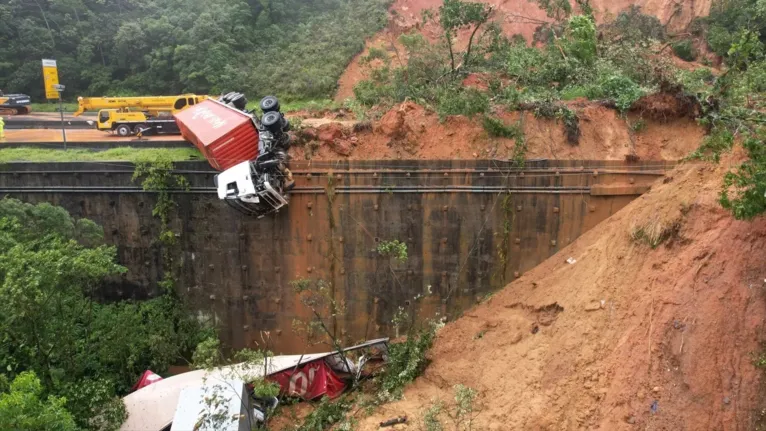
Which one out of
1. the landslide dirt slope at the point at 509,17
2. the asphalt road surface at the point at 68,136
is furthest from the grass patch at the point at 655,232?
the landslide dirt slope at the point at 509,17

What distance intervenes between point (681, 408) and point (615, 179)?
18.3ft

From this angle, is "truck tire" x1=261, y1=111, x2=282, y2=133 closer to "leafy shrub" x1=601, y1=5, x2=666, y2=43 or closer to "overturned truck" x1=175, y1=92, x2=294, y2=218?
"overturned truck" x1=175, y1=92, x2=294, y2=218

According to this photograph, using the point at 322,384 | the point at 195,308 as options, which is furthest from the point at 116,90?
the point at 322,384

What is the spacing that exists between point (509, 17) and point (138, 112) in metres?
18.8

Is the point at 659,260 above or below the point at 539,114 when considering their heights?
below

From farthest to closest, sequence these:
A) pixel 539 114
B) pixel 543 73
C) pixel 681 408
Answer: pixel 543 73 < pixel 539 114 < pixel 681 408

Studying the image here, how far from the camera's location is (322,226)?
1320 cm

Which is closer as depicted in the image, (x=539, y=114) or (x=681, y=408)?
(x=681, y=408)

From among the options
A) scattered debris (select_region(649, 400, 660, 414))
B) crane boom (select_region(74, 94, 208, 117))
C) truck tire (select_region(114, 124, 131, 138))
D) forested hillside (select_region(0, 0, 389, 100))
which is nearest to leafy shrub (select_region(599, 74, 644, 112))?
scattered debris (select_region(649, 400, 660, 414))

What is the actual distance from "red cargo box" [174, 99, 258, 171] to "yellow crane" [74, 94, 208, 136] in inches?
248

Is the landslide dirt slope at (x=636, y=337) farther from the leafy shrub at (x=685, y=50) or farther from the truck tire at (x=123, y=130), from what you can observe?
the truck tire at (x=123, y=130)

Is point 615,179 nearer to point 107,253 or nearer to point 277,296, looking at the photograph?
point 277,296

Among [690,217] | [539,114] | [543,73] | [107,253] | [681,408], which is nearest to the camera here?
[681,408]

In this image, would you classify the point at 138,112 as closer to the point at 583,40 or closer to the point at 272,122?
the point at 272,122
